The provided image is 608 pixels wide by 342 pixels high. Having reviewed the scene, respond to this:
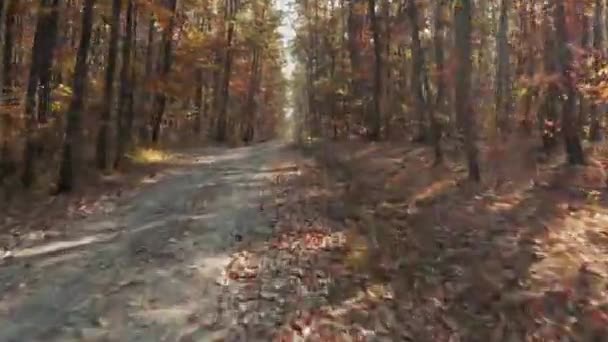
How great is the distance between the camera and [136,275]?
330 inches

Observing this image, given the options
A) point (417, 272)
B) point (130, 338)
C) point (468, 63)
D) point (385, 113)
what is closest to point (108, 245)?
point (130, 338)

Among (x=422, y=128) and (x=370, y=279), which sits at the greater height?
(x=422, y=128)

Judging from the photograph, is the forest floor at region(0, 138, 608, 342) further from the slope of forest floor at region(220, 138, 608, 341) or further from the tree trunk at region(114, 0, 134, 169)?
the tree trunk at region(114, 0, 134, 169)

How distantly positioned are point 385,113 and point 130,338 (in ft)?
87.4

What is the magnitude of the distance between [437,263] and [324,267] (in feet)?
5.56

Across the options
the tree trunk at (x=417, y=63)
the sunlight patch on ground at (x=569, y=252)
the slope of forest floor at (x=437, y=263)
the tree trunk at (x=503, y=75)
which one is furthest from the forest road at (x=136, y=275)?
the tree trunk at (x=503, y=75)

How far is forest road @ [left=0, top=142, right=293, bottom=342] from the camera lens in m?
6.62

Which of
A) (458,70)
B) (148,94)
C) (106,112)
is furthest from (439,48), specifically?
(148,94)

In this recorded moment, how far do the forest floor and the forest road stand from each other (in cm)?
3

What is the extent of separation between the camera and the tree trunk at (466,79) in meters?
15.2

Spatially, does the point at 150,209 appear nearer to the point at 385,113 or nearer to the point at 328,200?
the point at 328,200

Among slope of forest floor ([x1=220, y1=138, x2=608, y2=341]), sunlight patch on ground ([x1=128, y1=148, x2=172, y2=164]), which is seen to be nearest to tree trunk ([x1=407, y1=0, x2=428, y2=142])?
slope of forest floor ([x1=220, y1=138, x2=608, y2=341])

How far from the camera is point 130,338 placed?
635 centimetres

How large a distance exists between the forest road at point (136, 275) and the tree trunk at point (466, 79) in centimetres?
491
